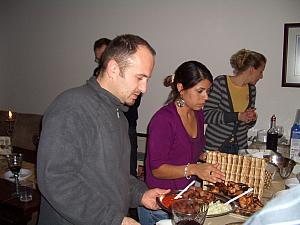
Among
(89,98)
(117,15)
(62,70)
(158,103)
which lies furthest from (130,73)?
(62,70)

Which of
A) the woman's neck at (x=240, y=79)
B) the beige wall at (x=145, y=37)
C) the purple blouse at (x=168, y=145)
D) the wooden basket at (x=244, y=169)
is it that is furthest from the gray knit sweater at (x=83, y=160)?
the beige wall at (x=145, y=37)

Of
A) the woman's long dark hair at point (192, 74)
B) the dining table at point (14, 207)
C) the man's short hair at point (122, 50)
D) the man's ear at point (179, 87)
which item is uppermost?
the man's short hair at point (122, 50)

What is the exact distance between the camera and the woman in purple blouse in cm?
166

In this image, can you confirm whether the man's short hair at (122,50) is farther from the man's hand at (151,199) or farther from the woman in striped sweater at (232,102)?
the woman in striped sweater at (232,102)

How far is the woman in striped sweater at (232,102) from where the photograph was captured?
2760mm

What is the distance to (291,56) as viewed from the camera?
319cm

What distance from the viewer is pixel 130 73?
121 centimetres

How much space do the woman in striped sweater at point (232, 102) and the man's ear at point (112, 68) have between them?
1582mm

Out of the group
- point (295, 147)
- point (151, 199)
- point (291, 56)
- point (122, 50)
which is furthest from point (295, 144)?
point (122, 50)

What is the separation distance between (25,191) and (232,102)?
1.79 metres

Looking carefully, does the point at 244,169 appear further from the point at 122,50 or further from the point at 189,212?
the point at 122,50

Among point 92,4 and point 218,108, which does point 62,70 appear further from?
point 218,108

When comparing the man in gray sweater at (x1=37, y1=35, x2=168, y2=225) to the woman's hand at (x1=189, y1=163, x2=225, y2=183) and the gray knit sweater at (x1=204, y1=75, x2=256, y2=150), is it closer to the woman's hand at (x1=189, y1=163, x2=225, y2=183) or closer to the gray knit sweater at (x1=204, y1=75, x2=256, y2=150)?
the woman's hand at (x1=189, y1=163, x2=225, y2=183)

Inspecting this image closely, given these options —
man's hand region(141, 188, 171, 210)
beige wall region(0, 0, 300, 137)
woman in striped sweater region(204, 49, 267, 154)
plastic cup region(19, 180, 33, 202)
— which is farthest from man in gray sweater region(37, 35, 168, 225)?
beige wall region(0, 0, 300, 137)
